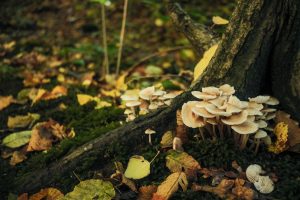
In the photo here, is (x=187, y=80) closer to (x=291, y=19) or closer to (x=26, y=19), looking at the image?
(x=291, y=19)

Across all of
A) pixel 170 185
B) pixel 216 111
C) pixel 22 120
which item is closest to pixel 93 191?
pixel 170 185

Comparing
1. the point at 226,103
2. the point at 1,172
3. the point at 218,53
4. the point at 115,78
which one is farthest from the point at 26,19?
the point at 226,103

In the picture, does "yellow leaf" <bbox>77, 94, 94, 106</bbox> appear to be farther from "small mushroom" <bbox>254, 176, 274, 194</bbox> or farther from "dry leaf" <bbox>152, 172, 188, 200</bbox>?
"small mushroom" <bbox>254, 176, 274, 194</bbox>

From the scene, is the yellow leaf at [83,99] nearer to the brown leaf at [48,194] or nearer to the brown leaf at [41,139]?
the brown leaf at [41,139]

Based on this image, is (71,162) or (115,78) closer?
(71,162)

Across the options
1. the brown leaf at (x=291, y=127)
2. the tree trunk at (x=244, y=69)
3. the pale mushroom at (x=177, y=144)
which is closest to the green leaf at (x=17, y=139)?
the tree trunk at (x=244, y=69)

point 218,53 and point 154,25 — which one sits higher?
point 218,53
